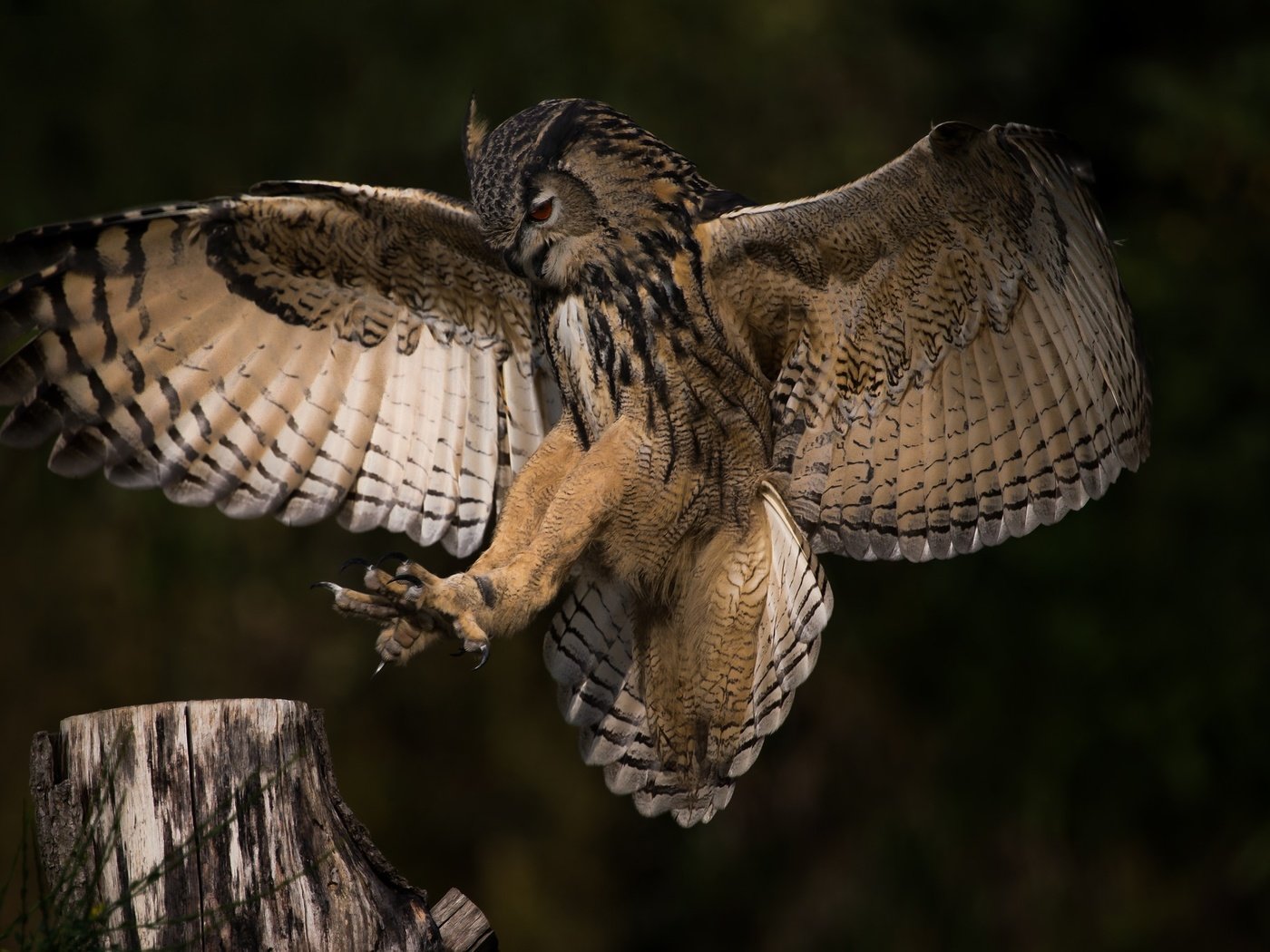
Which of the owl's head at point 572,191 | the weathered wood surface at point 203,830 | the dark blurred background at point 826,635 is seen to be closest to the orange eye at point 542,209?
the owl's head at point 572,191

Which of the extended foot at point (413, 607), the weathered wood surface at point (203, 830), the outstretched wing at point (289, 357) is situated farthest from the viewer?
the outstretched wing at point (289, 357)

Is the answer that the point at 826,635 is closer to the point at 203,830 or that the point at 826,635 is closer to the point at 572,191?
the point at 572,191

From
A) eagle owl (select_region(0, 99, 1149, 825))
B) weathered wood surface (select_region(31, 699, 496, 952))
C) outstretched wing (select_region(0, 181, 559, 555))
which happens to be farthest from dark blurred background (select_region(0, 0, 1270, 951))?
weathered wood surface (select_region(31, 699, 496, 952))

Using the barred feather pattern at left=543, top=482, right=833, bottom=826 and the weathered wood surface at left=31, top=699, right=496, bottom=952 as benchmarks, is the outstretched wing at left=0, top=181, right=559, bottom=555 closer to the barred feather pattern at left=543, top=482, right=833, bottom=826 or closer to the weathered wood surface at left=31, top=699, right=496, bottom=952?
the barred feather pattern at left=543, top=482, right=833, bottom=826

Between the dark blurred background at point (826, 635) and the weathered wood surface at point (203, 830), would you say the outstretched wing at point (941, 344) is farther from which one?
the dark blurred background at point (826, 635)

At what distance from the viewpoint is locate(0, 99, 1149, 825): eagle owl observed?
9.78ft

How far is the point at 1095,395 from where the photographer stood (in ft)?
10.3

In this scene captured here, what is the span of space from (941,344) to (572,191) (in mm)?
940

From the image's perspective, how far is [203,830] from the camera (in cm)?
216

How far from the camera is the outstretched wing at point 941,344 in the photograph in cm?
292

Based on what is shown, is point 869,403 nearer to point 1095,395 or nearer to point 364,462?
point 1095,395

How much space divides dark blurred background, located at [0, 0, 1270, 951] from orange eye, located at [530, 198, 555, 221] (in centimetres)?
277

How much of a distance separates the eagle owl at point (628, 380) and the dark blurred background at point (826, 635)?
2492mm

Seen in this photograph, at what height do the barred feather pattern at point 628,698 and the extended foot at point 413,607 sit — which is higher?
the extended foot at point 413,607
